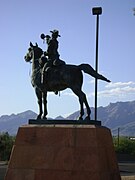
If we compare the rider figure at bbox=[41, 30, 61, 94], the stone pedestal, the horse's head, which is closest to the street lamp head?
the rider figure at bbox=[41, 30, 61, 94]

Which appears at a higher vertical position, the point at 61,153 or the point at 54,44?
the point at 54,44

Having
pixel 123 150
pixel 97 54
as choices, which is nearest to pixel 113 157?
pixel 97 54

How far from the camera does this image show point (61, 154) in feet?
39.8

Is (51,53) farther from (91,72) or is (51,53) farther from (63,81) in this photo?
(91,72)

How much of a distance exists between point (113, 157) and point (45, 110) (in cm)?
265

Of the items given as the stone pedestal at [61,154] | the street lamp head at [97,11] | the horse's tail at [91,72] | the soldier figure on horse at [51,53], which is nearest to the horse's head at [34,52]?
the soldier figure on horse at [51,53]

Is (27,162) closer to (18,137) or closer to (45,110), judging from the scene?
(18,137)

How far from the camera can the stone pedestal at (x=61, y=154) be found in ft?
39.2

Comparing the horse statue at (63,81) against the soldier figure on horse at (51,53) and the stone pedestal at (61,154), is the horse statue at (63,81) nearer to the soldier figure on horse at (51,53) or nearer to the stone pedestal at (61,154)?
the soldier figure on horse at (51,53)

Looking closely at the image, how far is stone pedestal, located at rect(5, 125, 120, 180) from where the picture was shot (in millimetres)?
11945

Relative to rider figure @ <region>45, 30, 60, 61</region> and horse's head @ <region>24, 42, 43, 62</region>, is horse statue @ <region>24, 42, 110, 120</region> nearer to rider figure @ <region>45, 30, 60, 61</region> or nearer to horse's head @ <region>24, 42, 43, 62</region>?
rider figure @ <region>45, 30, 60, 61</region>

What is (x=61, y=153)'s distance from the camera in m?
12.2

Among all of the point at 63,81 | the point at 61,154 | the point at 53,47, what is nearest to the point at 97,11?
the point at 53,47

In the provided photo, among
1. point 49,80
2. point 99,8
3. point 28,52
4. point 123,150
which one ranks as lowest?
point 123,150
